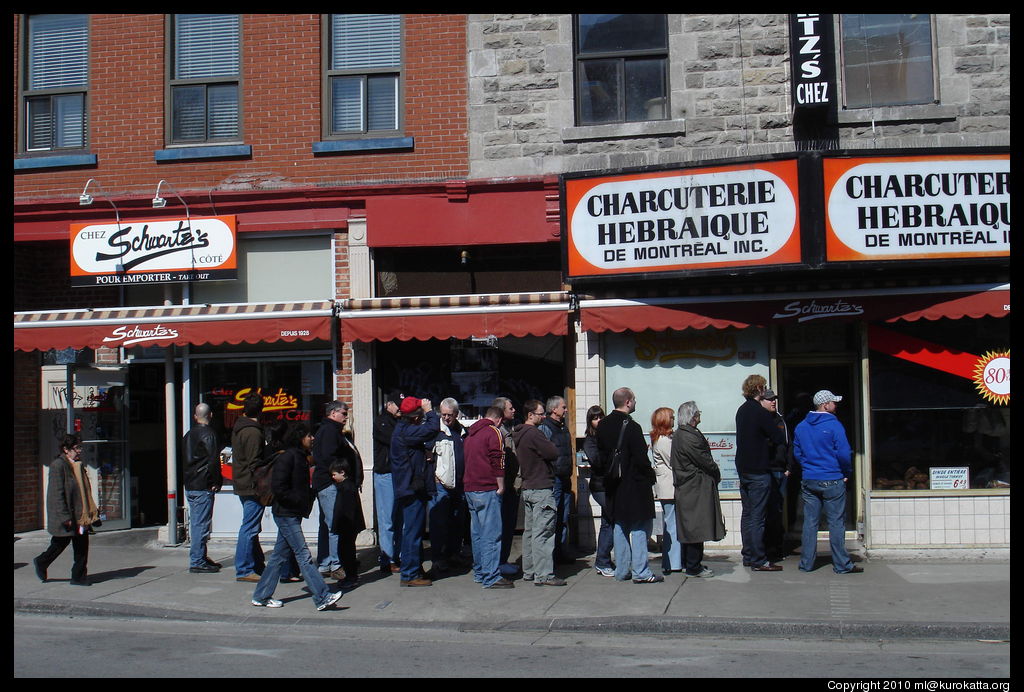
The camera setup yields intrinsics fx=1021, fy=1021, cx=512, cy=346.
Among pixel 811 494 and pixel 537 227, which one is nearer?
pixel 811 494

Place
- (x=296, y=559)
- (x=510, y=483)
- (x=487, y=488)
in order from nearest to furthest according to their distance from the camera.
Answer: (x=296, y=559)
(x=487, y=488)
(x=510, y=483)

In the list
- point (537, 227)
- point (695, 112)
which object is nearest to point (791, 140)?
point (695, 112)

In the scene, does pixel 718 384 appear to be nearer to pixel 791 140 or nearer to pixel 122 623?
pixel 791 140

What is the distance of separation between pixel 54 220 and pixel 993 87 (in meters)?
11.2

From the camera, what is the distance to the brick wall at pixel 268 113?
12195mm

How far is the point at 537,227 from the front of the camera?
11812 millimetres

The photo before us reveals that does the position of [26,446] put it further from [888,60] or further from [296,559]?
[888,60]

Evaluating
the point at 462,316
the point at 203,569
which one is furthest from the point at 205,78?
the point at 203,569

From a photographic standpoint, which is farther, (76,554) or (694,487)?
(76,554)

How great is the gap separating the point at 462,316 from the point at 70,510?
14.6 ft

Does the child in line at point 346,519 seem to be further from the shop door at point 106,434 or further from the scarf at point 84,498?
the shop door at point 106,434

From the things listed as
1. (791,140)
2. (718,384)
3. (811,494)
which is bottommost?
(811,494)

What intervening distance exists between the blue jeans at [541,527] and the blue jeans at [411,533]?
100 cm

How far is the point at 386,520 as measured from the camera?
34.2ft
